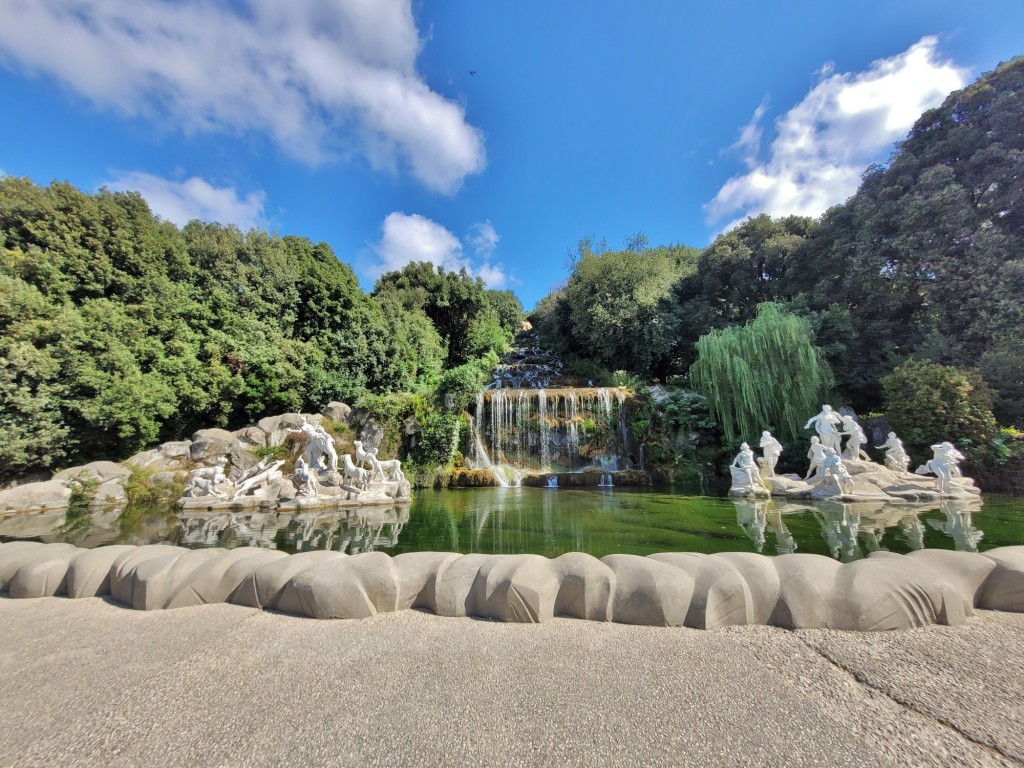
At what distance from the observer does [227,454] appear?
1238cm

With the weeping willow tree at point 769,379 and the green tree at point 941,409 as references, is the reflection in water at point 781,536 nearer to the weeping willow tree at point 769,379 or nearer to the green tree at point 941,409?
the weeping willow tree at point 769,379

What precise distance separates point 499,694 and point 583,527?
5.40 meters

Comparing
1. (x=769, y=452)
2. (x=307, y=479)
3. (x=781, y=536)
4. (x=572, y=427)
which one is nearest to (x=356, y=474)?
(x=307, y=479)

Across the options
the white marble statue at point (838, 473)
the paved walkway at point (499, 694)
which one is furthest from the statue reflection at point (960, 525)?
the paved walkway at point (499, 694)

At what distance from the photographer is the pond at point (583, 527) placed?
18.7 feet

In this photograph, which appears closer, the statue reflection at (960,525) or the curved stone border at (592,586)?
the curved stone border at (592,586)

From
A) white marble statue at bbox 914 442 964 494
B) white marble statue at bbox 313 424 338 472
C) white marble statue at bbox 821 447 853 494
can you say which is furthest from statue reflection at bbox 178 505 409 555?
white marble statue at bbox 914 442 964 494

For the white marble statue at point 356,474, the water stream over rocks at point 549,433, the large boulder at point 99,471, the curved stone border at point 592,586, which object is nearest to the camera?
the curved stone border at point 592,586

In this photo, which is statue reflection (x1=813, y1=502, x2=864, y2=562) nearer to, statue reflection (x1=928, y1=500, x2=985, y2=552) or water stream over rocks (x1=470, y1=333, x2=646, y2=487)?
statue reflection (x1=928, y1=500, x2=985, y2=552)

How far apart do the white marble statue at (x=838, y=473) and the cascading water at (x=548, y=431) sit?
6713 millimetres

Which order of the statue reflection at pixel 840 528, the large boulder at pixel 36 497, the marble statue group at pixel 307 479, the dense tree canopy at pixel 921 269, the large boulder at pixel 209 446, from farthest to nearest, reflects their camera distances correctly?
the dense tree canopy at pixel 921 269 < the large boulder at pixel 209 446 < the marble statue group at pixel 307 479 < the large boulder at pixel 36 497 < the statue reflection at pixel 840 528

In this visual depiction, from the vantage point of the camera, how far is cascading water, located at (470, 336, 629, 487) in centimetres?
1554

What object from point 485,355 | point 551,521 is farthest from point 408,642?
point 485,355

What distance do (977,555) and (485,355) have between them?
23.1 m
